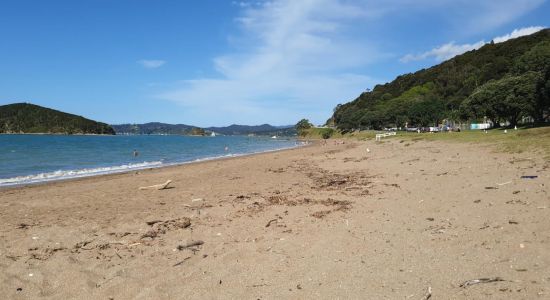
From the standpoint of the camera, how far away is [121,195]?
15.0 metres

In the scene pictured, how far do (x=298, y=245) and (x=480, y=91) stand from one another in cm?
6817

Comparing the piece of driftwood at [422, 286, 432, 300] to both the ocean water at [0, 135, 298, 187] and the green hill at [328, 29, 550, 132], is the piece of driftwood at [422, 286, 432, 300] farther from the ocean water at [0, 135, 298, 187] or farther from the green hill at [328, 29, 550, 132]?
the green hill at [328, 29, 550, 132]

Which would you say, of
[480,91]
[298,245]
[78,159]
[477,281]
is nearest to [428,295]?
[477,281]

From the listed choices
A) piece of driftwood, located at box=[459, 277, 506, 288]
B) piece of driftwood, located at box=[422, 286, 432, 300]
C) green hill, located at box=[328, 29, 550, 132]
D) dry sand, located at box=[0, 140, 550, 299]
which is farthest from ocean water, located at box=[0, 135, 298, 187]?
green hill, located at box=[328, 29, 550, 132]

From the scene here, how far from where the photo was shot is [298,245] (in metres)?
7.46

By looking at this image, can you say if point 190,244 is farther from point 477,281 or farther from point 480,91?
point 480,91

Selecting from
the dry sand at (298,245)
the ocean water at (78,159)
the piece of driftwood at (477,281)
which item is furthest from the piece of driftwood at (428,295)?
the ocean water at (78,159)

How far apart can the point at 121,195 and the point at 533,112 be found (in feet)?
162

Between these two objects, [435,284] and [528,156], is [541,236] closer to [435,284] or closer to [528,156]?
[435,284]

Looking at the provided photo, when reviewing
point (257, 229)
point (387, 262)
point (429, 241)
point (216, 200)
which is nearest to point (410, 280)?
point (387, 262)

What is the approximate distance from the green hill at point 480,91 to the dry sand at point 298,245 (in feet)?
125

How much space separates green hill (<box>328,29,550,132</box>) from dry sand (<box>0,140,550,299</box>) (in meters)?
38.0

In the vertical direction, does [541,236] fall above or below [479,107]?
below

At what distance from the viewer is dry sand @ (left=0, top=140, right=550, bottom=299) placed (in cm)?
544
